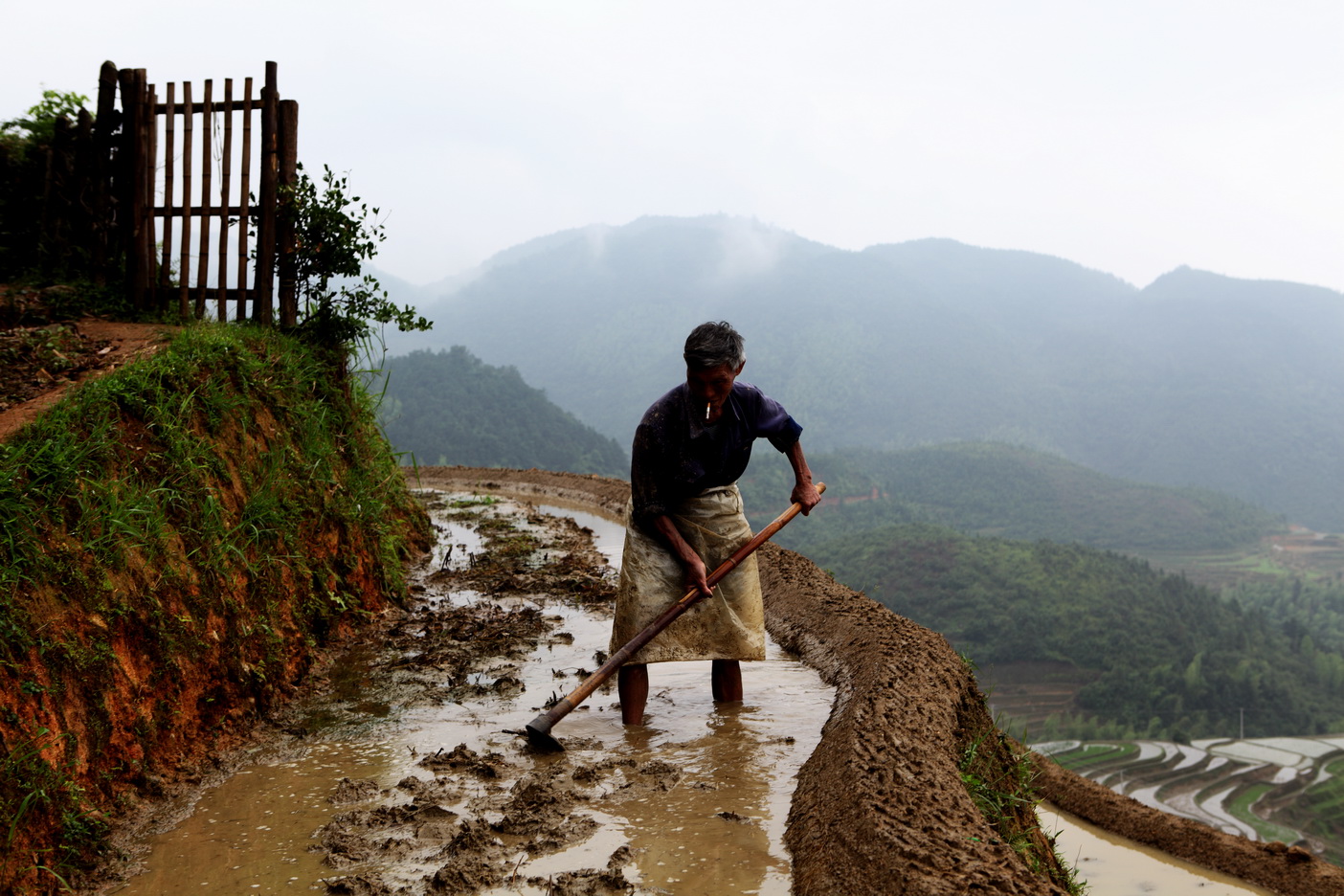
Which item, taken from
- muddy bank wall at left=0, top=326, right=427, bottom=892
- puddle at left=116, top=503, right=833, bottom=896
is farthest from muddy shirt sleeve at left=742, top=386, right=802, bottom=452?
muddy bank wall at left=0, top=326, right=427, bottom=892

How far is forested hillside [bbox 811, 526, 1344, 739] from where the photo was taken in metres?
53.2

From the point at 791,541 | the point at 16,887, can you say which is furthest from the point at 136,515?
the point at 791,541

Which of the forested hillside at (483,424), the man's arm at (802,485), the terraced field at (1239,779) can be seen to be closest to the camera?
the man's arm at (802,485)

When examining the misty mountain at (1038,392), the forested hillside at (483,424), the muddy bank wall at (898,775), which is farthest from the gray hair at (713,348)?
the misty mountain at (1038,392)

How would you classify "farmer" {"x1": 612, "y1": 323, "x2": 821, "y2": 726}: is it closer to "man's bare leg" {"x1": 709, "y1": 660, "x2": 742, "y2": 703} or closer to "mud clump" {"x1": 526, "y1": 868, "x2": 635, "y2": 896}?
"man's bare leg" {"x1": 709, "y1": 660, "x2": 742, "y2": 703}

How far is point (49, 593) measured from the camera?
3.40 m

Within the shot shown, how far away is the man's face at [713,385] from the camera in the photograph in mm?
3809

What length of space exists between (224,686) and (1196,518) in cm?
11506

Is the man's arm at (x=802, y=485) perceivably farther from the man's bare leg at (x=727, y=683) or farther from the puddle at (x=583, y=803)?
the puddle at (x=583, y=803)

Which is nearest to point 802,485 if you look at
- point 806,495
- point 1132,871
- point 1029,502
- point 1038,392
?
point 806,495

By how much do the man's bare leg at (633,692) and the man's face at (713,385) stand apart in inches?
49.4

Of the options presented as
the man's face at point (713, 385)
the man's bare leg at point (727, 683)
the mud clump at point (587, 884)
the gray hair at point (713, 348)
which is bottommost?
the mud clump at point (587, 884)

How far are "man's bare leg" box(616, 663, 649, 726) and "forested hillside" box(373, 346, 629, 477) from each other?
157ft

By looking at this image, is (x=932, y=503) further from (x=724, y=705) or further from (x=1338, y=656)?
(x=724, y=705)
